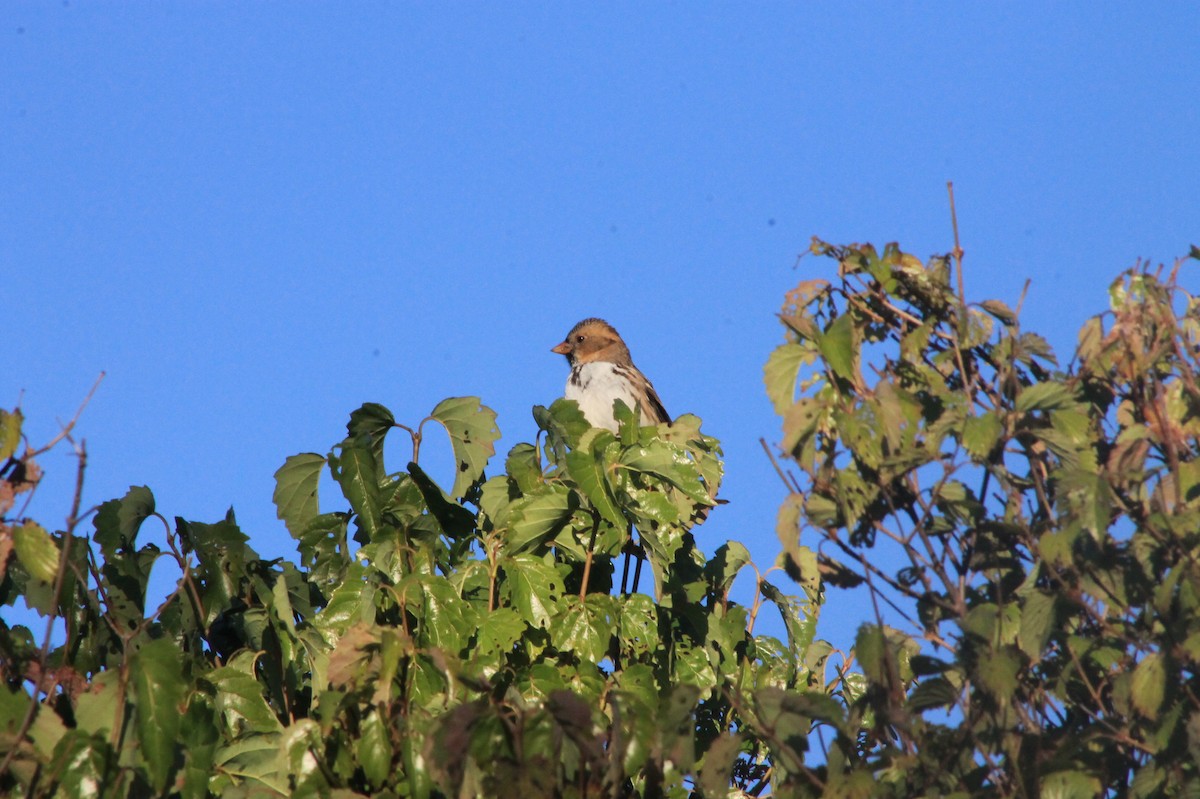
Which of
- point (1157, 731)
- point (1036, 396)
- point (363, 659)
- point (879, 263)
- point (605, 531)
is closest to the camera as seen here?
point (1157, 731)

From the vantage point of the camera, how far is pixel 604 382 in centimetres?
1070

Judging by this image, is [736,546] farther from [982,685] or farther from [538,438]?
[982,685]

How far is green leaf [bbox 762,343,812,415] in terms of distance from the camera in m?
3.25

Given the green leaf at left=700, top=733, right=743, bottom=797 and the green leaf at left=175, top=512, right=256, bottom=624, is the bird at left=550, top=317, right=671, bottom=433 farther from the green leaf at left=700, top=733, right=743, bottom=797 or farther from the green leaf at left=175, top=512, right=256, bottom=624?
the green leaf at left=700, top=733, right=743, bottom=797

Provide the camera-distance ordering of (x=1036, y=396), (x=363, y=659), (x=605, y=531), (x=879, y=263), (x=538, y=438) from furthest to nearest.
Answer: (x=538, y=438) < (x=605, y=531) < (x=363, y=659) < (x=879, y=263) < (x=1036, y=396)

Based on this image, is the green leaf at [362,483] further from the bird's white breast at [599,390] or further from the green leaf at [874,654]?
the bird's white breast at [599,390]

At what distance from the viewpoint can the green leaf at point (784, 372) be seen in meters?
3.25

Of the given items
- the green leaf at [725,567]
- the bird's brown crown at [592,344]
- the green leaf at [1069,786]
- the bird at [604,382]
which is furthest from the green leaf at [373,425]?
the bird's brown crown at [592,344]

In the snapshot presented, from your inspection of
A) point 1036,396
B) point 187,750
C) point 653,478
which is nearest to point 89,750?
point 187,750

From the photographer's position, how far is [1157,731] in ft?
9.24

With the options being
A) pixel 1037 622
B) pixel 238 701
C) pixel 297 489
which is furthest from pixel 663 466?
pixel 1037 622

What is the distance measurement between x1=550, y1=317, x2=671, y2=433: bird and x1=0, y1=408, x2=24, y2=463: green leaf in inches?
260

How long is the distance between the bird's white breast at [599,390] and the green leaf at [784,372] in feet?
22.7

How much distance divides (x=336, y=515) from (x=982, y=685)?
3186 millimetres
